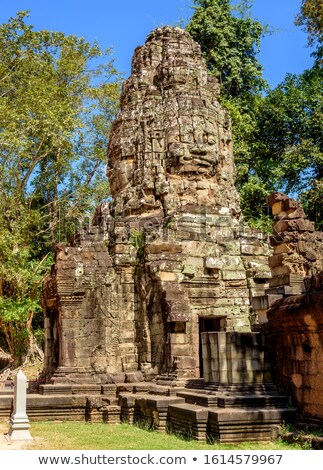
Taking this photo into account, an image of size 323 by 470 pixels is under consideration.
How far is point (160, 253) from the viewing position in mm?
15867

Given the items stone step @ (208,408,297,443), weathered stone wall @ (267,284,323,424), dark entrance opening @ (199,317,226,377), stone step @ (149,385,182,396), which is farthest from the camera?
dark entrance opening @ (199,317,226,377)

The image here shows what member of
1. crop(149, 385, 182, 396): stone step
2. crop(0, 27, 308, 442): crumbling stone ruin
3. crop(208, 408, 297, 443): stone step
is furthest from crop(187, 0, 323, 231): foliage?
crop(208, 408, 297, 443): stone step

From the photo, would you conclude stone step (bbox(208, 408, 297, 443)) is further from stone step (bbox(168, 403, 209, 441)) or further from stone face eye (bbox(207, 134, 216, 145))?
stone face eye (bbox(207, 134, 216, 145))

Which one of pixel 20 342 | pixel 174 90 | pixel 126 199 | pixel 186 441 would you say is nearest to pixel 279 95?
pixel 174 90

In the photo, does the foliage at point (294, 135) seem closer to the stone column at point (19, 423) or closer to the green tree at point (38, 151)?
the green tree at point (38, 151)

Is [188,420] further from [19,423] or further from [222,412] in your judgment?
[19,423]

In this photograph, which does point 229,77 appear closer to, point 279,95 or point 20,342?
point 279,95

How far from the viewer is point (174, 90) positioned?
18891 millimetres

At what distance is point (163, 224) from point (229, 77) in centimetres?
1654

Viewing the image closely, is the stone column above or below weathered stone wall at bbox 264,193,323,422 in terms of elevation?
below

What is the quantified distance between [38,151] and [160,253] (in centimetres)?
1420

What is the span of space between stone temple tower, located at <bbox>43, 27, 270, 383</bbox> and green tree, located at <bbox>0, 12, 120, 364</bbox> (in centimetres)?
817

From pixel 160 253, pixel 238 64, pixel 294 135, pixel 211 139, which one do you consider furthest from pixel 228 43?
pixel 160 253

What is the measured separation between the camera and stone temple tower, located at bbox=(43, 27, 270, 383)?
15.5 meters
